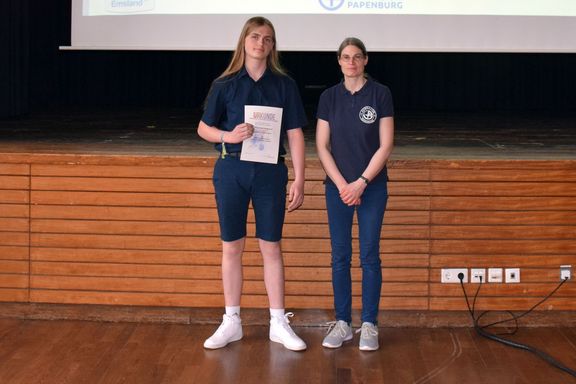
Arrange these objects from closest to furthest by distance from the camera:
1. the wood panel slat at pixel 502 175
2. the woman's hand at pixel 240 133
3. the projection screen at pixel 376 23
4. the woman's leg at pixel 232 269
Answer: the woman's hand at pixel 240 133
the woman's leg at pixel 232 269
the wood panel slat at pixel 502 175
the projection screen at pixel 376 23

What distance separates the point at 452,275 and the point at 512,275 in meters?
0.25

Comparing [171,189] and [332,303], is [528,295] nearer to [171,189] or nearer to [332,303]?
[332,303]

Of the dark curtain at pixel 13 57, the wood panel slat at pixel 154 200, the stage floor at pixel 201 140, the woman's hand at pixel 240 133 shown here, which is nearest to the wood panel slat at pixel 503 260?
the wood panel slat at pixel 154 200

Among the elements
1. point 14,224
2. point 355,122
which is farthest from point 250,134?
point 14,224

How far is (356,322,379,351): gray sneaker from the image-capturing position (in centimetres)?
→ 338

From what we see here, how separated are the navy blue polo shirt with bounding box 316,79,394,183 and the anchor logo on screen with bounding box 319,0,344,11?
122 cm

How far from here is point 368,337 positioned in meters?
3.39

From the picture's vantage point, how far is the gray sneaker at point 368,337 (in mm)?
3381

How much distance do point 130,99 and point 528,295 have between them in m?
6.06

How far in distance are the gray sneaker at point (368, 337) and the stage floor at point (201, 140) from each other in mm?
777

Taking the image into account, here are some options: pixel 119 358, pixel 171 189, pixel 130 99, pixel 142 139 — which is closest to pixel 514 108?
pixel 130 99

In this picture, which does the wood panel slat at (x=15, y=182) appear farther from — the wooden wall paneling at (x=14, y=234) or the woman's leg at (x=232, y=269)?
the woman's leg at (x=232, y=269)

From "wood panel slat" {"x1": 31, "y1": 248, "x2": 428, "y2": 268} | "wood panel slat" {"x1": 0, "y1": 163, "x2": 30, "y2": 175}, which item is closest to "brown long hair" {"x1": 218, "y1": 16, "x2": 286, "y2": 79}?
"wood panel slat" {"x1": 31, "y1": 248, "x2": 428, "y2": 268}

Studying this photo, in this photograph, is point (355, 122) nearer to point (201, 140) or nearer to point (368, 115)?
point (368, 115)
